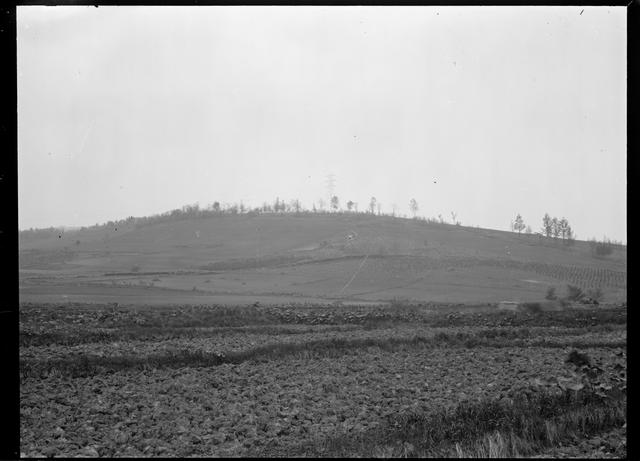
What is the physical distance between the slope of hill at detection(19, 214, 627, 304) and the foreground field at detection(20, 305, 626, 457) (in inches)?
8.6

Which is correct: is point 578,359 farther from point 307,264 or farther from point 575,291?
point 307,264

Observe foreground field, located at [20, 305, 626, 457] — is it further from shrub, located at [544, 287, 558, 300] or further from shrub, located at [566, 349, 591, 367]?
shrub, located at [544, 287, 558, 300]

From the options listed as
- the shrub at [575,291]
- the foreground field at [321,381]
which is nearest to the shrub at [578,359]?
the foreground field at [321,381]

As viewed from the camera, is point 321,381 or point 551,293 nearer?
point 321,381

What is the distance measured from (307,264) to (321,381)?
1377 mm

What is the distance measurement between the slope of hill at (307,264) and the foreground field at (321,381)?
22 centimetres

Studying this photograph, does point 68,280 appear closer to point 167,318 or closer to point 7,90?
point 167,318

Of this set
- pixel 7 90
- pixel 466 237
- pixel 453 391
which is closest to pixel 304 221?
pixel 466 237

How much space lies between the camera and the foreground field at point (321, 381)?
4.51 metres

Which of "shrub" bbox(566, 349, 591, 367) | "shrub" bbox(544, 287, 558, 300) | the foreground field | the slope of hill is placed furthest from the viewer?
"shrub" bbox(544, 287, 558, 300)

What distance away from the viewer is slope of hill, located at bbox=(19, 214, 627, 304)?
563 cm

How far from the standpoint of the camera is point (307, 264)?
5.89 meters

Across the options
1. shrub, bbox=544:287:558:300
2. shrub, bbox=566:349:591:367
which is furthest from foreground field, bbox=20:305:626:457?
shrub, bbox=544:287:558:300

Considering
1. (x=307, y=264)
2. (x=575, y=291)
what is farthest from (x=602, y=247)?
(x=307, y=264)
